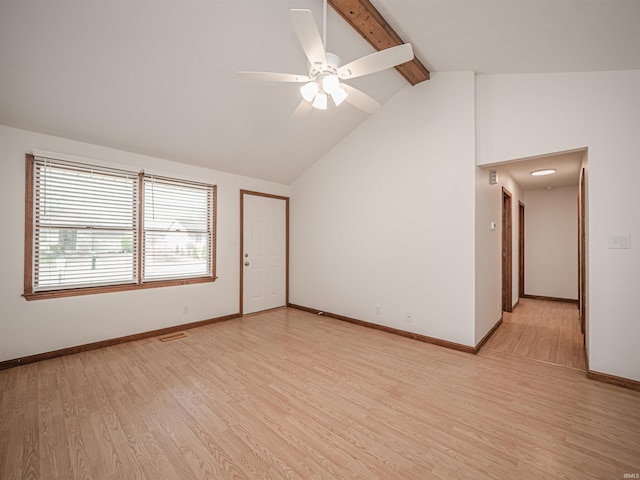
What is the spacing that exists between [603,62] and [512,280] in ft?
12.1

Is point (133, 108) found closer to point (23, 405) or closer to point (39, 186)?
point (39, 186)

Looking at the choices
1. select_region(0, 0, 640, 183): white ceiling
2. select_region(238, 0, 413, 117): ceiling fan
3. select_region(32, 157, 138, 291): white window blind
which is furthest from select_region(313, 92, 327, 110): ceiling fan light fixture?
select_region(32, 157, 138, 291): white window blind

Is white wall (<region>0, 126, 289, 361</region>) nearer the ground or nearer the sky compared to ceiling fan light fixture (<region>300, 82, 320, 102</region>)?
nearer the ground

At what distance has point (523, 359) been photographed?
301cm

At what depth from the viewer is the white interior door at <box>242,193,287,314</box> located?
15.7 ft

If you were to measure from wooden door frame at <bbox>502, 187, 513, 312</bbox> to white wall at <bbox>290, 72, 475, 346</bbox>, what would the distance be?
190cm

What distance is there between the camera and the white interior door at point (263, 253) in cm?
478

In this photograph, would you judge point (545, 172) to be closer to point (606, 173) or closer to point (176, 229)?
point (606, 173)

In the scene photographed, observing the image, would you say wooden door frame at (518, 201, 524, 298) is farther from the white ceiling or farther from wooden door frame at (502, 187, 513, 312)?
the white ceiling

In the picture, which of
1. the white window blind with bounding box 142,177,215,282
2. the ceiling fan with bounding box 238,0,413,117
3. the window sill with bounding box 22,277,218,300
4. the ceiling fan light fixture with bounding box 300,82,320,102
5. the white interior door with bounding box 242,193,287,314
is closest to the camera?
the ceiling fan with bounding box 238,0,413,117

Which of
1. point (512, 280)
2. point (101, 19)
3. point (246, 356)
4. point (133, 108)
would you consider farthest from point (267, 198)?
point (512, 280)

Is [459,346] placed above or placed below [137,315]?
below

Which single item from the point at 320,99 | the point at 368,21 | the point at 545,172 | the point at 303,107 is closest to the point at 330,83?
the point at 320,99

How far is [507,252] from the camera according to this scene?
4.73 meters
